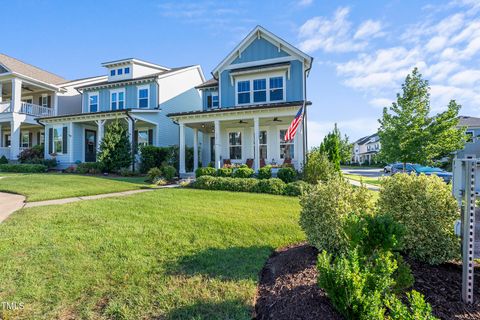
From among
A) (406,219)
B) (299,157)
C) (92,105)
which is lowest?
(406,219)

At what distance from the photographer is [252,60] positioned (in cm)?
1773

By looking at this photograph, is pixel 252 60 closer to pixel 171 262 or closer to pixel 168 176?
pixel 168 176

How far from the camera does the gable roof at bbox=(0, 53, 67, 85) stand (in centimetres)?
2192

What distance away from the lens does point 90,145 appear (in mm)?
22297

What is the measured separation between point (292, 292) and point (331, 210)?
58.0 inches

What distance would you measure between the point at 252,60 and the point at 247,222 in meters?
14.4

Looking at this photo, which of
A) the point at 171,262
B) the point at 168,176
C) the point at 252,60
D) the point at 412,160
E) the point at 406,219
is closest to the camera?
the point at 406,219

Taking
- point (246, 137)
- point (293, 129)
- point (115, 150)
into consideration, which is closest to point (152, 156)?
point (115, 150)

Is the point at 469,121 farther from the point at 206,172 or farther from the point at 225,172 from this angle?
the point at 206,172

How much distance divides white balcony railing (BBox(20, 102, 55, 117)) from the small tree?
11218 millimetres

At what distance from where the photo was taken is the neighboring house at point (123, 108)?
66.2 feet

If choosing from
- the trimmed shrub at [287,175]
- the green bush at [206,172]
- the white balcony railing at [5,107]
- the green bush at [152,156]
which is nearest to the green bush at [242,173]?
the green bush at [206,172]

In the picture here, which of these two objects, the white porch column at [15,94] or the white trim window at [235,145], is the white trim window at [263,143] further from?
the white porch column at [15,94]

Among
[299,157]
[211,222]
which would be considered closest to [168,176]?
[299,157]
